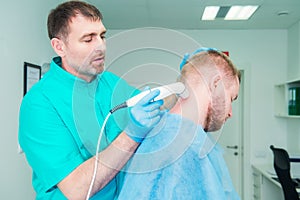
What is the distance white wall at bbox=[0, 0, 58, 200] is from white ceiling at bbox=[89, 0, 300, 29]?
3.25 feet

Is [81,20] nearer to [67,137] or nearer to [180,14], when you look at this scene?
[67,137]

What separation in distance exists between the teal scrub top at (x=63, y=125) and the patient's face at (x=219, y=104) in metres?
0.23

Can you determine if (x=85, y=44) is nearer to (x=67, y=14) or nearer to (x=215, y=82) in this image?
(x=67, y=14)

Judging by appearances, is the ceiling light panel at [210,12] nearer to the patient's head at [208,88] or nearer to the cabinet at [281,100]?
the cabinet at [281,100]

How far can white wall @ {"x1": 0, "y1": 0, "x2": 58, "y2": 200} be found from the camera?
1709mm

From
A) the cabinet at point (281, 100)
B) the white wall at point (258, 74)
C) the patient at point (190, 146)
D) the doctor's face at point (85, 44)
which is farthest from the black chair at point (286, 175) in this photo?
the doctor's face at point (85, 44)

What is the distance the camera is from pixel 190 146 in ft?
2.84

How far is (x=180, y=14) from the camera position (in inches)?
130

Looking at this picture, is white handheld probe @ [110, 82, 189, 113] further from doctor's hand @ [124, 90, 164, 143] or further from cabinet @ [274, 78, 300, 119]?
cabinet @ [274, 78, 300, 119]

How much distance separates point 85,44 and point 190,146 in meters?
0.41

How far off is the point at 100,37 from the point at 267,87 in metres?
3.54

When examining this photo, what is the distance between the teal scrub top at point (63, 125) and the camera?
84cm

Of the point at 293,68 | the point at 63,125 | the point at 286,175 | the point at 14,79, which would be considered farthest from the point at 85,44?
the point at 293,68

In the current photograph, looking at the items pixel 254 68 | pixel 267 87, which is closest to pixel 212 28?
pixel 254 68
